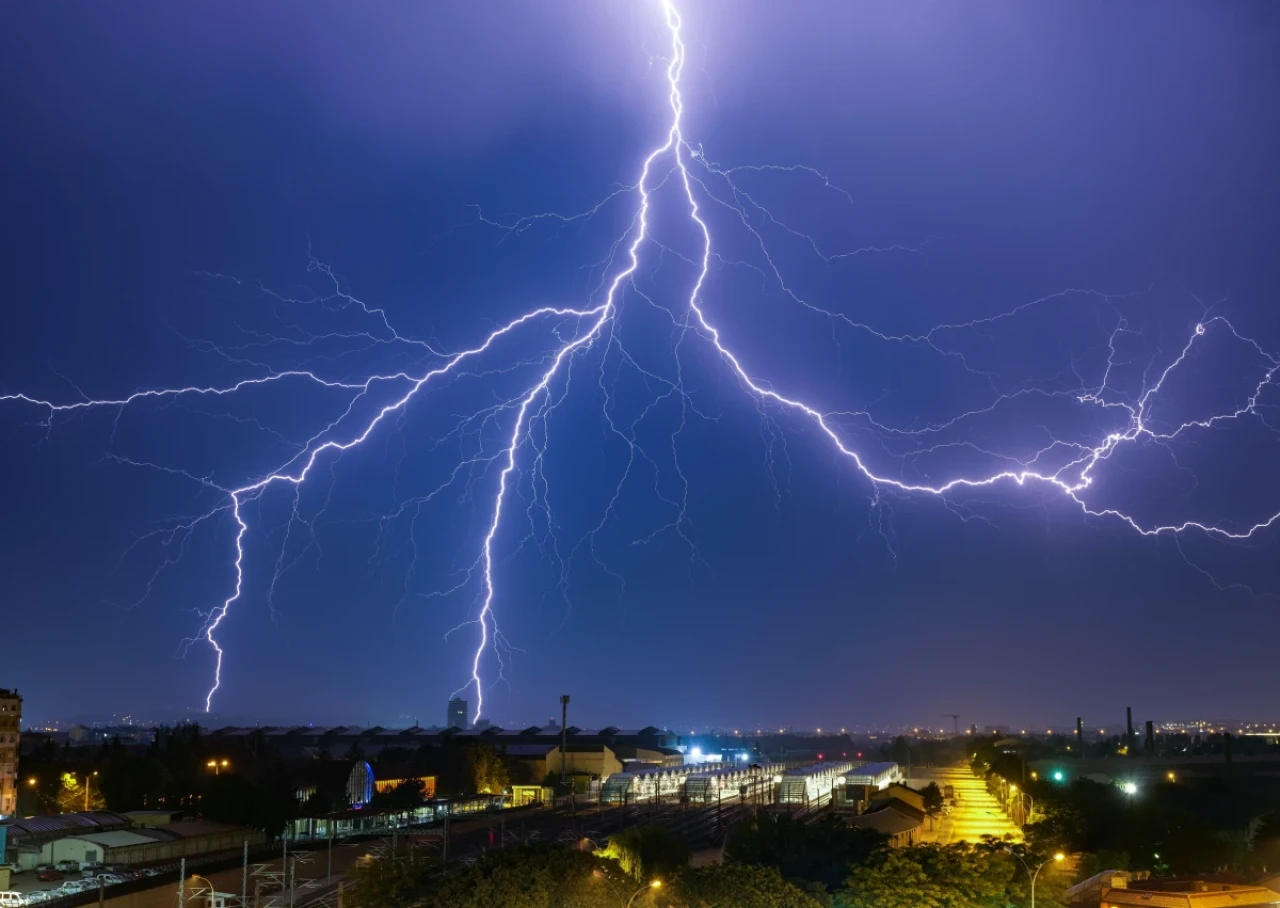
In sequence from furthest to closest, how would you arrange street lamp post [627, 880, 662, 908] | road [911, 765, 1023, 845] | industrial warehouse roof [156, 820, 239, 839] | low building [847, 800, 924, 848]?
road [911, 765, 1023, 845] < low building [847, 800, 924, 848] < industrial warehouse roof [156, 820, 239, 839] < street lamp post [627, 880, 662, 908]

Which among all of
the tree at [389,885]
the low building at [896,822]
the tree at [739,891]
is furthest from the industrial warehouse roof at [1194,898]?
the tree at [389,885]

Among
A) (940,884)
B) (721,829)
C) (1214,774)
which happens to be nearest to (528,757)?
(721,829)

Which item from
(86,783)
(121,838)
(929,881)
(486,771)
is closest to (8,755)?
(86,783)

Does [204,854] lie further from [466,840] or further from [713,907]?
[713,907]

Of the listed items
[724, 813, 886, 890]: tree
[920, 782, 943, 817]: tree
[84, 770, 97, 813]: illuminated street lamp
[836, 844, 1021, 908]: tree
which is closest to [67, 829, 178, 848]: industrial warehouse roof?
[84, 770, 97, 813]: illuminated street lamp

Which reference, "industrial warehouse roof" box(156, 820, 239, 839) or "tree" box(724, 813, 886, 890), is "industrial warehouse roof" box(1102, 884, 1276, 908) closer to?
"tree" box(724, 813, 886, 890)

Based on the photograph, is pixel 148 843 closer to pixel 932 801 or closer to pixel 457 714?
pixel 932 801
